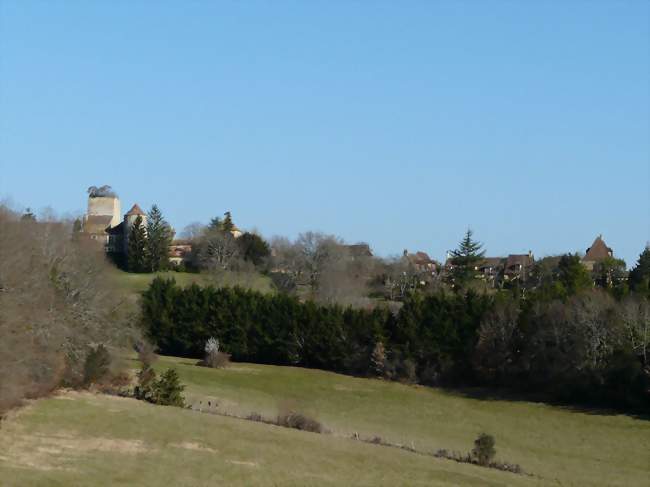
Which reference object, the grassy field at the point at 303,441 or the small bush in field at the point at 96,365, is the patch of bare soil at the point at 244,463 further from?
the small bush in field at the point at 96,365

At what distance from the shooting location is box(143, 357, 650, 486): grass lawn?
36.1m

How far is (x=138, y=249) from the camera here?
322ft

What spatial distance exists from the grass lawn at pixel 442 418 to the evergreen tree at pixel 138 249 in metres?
38.9

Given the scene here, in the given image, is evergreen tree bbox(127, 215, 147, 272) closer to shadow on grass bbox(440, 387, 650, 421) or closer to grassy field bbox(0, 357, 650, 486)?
grassy field bbox(0, 357, 650, 486)

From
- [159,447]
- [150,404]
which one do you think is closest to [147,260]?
[150,404]

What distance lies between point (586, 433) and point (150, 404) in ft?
69.7

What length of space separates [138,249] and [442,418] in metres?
58.2

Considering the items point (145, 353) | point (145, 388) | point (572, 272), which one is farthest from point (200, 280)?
point (145, 388)

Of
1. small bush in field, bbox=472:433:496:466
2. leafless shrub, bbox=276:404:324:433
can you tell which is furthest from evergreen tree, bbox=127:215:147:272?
small bush in field, bbox=472:433:496:466

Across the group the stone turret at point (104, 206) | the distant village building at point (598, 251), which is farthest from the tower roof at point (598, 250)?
the stone turret at point (104, 206)

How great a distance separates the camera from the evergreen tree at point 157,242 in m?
98.5

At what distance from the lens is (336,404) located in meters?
49.7

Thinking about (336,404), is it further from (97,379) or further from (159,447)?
(159,447)

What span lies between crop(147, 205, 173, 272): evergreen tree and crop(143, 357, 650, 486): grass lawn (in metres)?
39.1
